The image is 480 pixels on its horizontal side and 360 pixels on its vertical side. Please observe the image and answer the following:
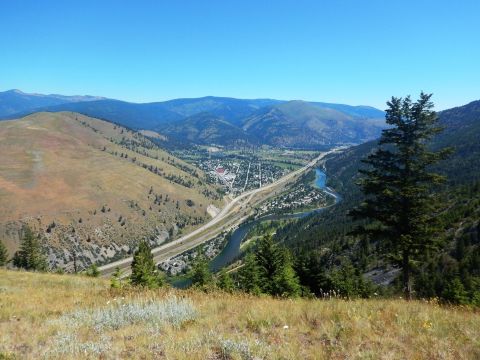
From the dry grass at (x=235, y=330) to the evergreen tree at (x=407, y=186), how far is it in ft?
49.2

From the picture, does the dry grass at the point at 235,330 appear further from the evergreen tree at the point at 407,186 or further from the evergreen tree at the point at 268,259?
the evergreen tree at the point at 268,259

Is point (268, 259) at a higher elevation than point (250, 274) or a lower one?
higher

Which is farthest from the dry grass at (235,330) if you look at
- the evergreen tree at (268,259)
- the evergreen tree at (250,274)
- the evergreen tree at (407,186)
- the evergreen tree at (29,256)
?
the evergreen tree at (29,256)

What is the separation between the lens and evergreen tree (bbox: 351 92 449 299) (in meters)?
24.8

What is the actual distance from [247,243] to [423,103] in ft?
583

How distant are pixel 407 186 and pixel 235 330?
→ 19.5 metres

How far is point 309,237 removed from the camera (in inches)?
6914

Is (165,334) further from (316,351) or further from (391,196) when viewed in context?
(391,196)

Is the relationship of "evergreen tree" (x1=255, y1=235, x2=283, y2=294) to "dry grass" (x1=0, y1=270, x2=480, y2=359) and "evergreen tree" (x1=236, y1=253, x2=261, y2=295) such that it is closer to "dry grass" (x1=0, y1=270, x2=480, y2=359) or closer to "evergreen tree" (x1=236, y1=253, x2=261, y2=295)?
"evergreen tree" (x1=236, y1=253, x2=261, y2=295)

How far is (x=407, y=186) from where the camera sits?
24.9 m

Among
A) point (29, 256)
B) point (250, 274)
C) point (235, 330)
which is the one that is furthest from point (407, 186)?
point (29, 256)

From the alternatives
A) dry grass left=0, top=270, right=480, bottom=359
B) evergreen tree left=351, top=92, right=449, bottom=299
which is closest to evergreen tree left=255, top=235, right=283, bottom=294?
evergreen tree left=351, top=92, right=449, bottom=299

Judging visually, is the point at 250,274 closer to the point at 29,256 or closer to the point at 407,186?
the point at 407,186

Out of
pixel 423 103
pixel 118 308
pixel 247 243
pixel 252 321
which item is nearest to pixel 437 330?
pixel 252 321
